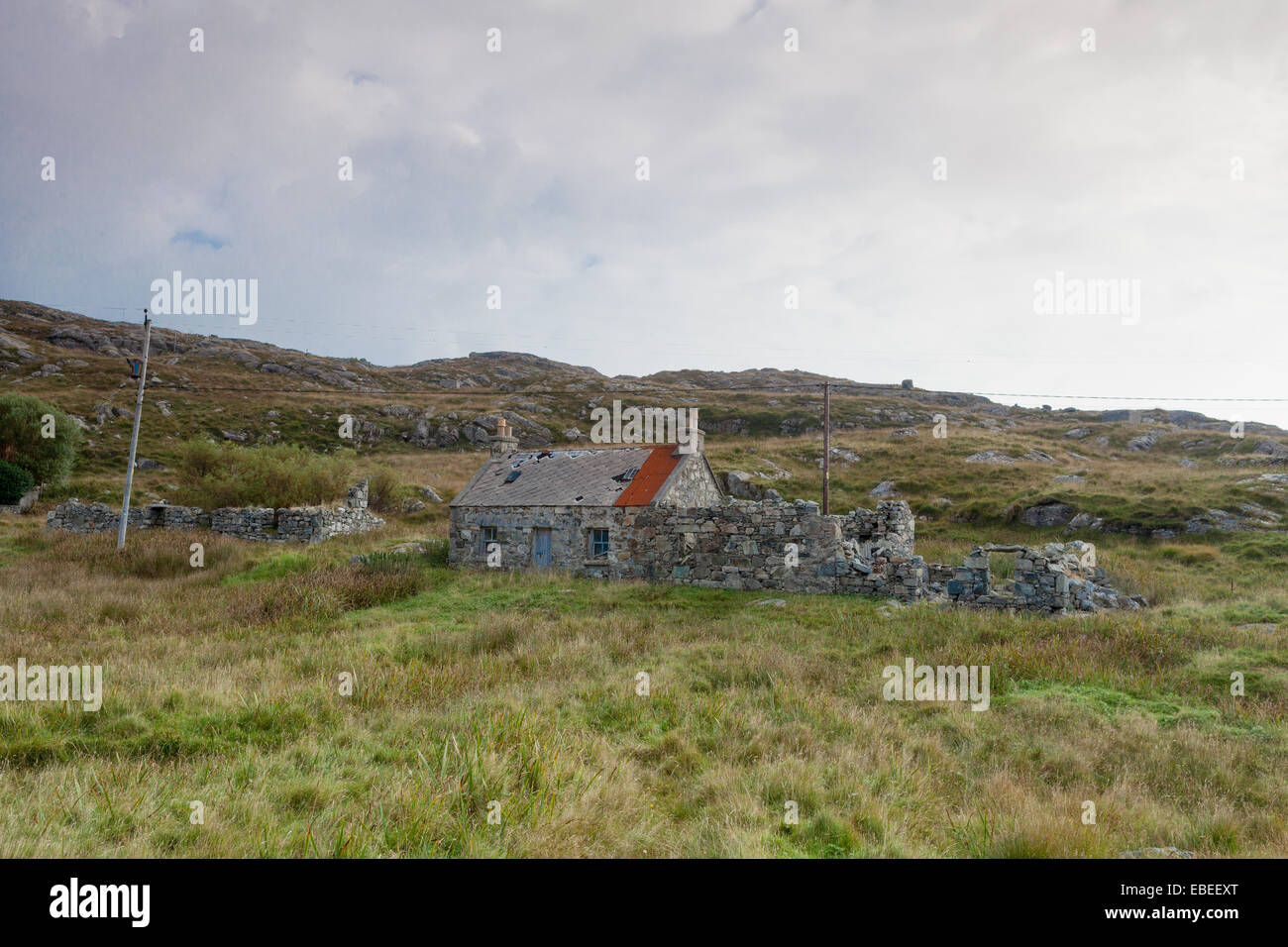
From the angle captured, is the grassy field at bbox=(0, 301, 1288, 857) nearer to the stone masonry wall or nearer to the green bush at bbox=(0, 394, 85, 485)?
the stone masonry wall

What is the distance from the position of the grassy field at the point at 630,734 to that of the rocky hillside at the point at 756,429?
1320 cm

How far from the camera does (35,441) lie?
34625 millimetres

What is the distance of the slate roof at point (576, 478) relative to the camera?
1980 cm

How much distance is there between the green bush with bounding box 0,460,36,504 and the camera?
1262 inches

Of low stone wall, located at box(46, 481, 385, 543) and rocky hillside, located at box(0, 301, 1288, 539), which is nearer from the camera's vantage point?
low stone wall, located at box(46, 481, 385, 543)

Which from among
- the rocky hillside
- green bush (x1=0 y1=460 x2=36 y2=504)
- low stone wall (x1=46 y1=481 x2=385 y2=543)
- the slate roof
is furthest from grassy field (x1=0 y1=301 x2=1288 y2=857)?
green bush (x1=0 y1=460 x2=36 y2=504)

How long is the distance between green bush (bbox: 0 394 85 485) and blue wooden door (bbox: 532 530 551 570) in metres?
32.9

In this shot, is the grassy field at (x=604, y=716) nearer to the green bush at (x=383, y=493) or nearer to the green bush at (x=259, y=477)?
the green bush at (x=259, y=477)

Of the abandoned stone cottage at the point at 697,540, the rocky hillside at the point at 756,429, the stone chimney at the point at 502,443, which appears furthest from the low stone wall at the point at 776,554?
the rocky hillside at the point at 756,429

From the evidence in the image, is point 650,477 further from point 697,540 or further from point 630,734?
point 630,734

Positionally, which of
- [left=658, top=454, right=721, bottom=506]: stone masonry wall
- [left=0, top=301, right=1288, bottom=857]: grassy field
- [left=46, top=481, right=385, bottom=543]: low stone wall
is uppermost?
[left=658, top=454, right=721, bottom=506]: stone masonry wall

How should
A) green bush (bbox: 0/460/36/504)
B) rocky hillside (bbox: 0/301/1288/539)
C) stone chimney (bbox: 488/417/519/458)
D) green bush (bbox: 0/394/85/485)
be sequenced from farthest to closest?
1. green bush (bbox: 0/394/85/485)
2. green bush (bbox: 0/460/36/504)
3. rocky hillside (bbox: 0/301/1288/539)
4. stone chimney (bbox: 488/417/519/458)

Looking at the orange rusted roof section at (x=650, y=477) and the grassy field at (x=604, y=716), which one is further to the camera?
the orange rusted roof section at (x=650, y=477)
